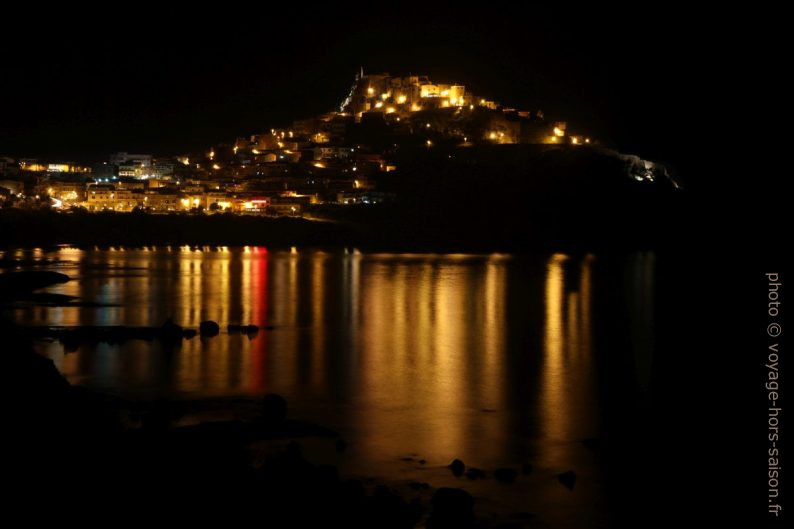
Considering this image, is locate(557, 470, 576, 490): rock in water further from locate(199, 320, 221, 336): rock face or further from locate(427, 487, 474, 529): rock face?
locate(199, 320, 221, 336): rock face

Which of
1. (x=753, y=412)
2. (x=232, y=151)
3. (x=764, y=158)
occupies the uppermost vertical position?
(x=232, y=151)

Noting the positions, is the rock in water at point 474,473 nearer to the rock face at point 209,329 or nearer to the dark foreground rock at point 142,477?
the dark foreground rock at point 142,477

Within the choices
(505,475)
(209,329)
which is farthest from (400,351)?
(505,475)

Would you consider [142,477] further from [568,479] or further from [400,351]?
[400,351]

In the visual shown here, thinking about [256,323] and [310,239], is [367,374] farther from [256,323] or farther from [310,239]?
[310,239]

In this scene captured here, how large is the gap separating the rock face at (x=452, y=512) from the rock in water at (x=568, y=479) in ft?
4.97

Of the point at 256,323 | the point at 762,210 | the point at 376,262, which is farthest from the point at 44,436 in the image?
the point at 762,210

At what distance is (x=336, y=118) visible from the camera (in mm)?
71812

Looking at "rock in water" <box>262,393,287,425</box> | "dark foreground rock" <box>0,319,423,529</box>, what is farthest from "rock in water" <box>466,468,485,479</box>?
"rock in water" <box>262,393,287,425</box>

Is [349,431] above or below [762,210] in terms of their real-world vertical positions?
below

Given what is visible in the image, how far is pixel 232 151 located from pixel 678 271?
50.2 metres

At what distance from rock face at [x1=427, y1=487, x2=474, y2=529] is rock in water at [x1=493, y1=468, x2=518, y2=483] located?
1.27 meters

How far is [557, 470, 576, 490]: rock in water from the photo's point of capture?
771cm

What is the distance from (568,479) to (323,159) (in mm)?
59131
